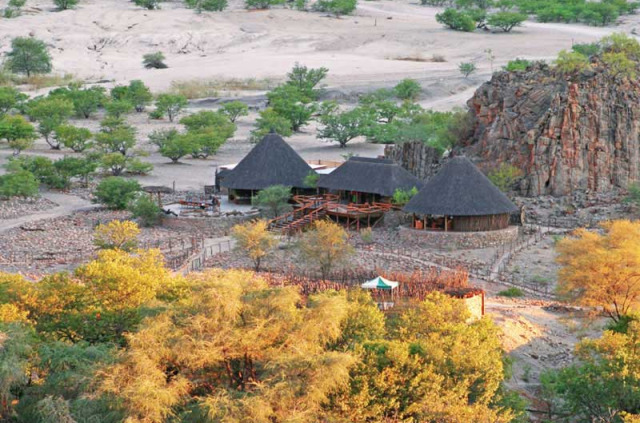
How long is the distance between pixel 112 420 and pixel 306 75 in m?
71.1

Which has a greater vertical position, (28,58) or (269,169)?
(269,169)

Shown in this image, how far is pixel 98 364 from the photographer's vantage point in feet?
87.8

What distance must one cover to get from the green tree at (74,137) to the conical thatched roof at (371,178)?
2066cm

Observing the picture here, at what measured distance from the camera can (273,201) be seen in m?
52.5

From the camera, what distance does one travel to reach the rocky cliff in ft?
180

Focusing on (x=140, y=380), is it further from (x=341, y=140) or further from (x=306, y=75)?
(x=306, y=75)

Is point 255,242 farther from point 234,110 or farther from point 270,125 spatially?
point 234,110

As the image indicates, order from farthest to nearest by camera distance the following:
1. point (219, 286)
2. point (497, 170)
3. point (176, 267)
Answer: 1. point (497, 170)
2. point (176, 267)
3. point (219, 286)

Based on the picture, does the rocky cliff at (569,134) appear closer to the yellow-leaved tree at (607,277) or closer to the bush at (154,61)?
the yellow-leaved tree at (607,277)

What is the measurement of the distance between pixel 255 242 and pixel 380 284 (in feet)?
26.1

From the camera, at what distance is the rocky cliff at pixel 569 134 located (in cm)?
5488

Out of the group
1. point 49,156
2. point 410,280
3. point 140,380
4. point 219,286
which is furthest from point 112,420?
point 49,156

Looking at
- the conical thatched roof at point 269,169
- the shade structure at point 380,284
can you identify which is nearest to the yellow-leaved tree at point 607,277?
the shade structure at point 380,284

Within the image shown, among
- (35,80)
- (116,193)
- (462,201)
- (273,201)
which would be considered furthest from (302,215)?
(35,80)
